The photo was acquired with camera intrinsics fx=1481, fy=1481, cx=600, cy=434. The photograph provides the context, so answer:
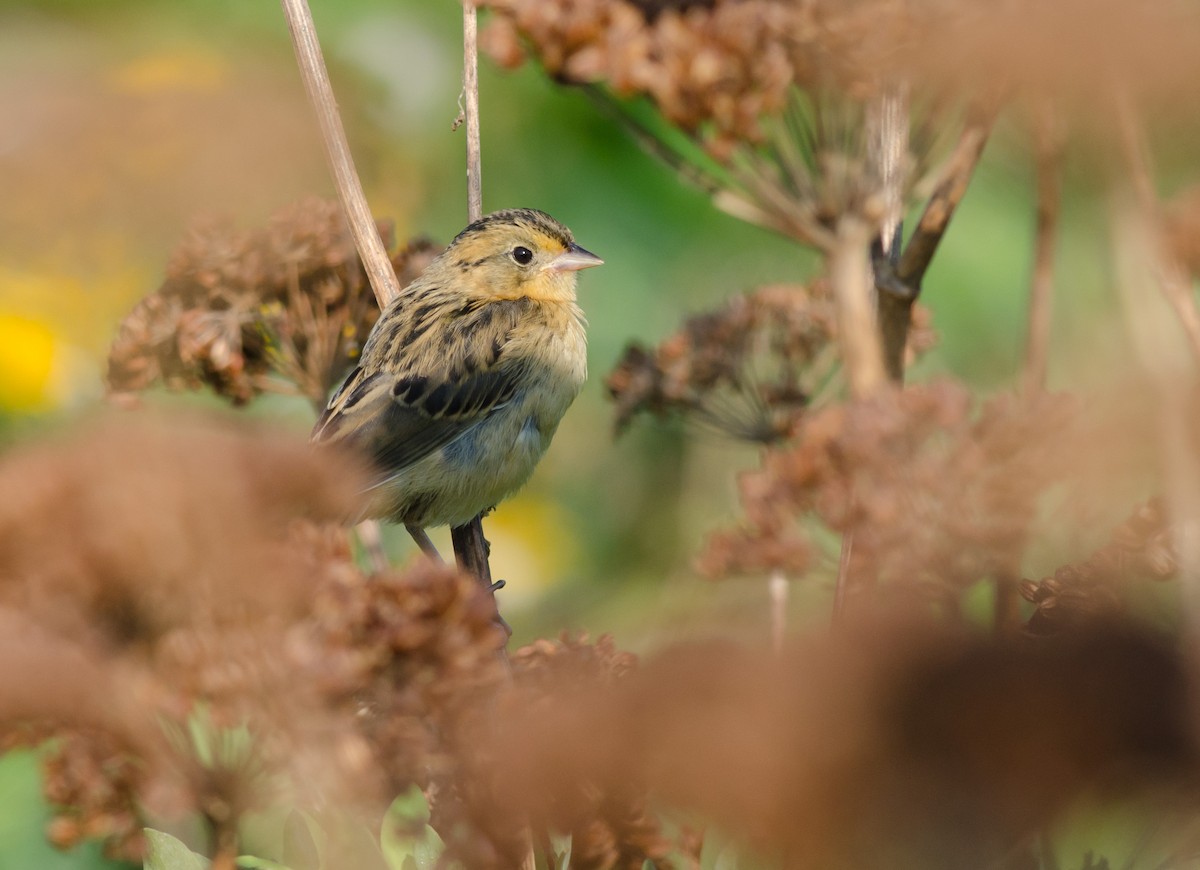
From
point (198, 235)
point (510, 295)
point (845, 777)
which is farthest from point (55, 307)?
point (845, 777)

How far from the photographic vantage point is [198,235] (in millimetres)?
3641

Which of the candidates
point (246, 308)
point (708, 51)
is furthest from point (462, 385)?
point (708, 51)

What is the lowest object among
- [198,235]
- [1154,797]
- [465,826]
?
[465,826]

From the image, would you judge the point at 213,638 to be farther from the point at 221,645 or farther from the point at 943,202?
the point at 943,202

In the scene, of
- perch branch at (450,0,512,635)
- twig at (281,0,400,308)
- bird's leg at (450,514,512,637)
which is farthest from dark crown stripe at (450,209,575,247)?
twig at (281,0,400,308)

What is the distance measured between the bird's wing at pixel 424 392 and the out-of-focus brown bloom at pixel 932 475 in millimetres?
2425

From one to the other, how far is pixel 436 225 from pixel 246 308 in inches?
141

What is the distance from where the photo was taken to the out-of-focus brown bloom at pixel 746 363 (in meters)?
3.68

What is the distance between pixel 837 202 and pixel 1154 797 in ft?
3.22

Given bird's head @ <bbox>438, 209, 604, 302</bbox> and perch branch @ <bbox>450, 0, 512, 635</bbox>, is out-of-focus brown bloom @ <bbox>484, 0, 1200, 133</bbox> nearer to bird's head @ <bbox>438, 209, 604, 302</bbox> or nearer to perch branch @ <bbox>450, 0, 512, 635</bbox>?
perch branch @ <bbox>450, 0, 512, 635</bbox>

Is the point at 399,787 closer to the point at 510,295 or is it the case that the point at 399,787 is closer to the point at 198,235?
the point at 198,235

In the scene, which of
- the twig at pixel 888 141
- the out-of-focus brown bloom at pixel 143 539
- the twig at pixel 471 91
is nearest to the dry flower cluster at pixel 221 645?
the out-of-focus brown bloom at pixel 143 539

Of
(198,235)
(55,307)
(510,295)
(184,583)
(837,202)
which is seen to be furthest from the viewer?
(55,307)

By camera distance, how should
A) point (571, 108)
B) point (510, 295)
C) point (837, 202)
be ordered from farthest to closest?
point (571, 108), point (510, 295), point (837, 202)
